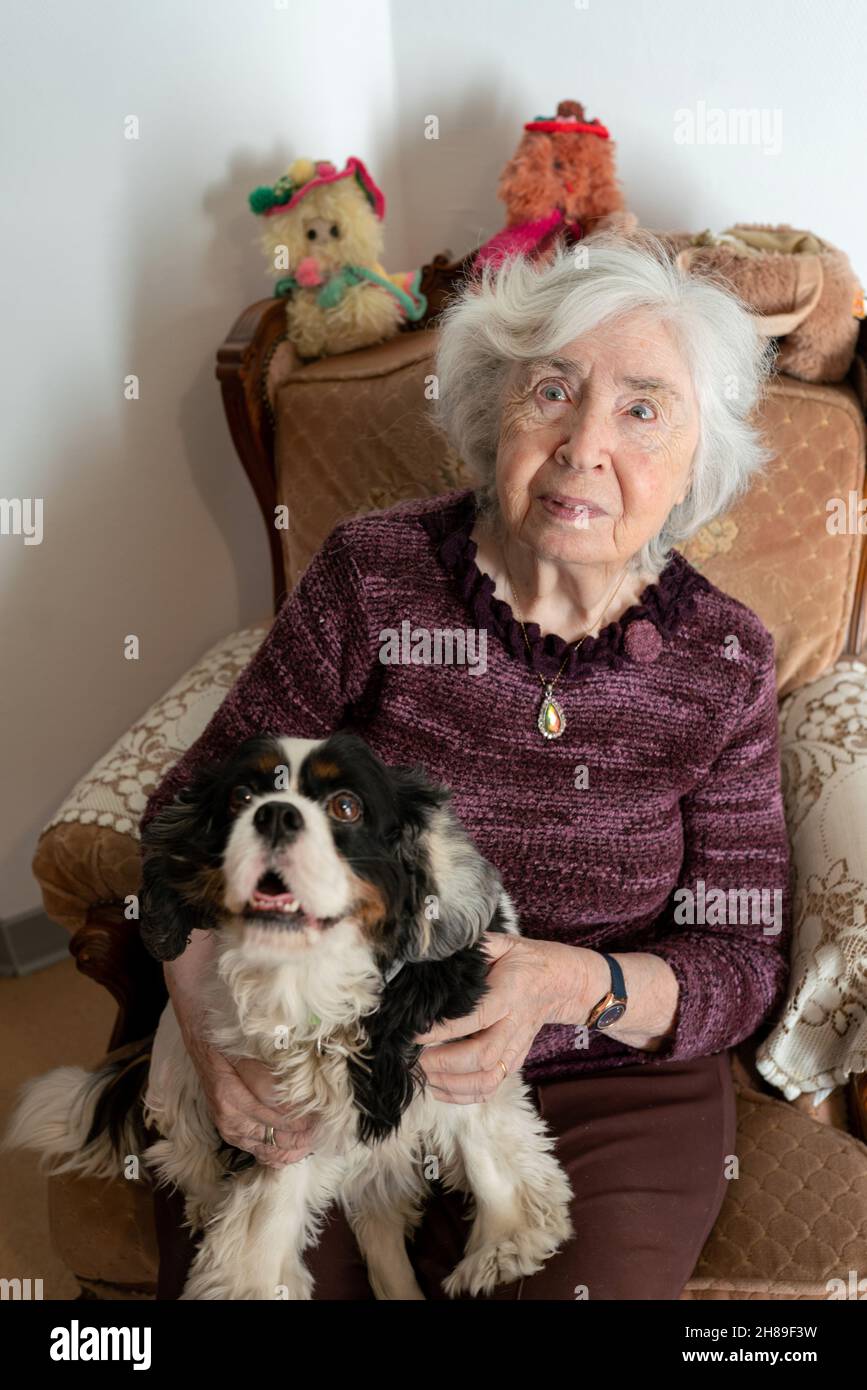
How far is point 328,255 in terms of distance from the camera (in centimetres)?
192

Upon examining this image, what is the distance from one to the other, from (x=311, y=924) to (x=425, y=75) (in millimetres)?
1885

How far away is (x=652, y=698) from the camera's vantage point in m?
1.35

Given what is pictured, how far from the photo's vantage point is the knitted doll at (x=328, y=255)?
1912 millimetres

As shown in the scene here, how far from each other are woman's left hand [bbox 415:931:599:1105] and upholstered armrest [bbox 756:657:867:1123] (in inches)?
13.4

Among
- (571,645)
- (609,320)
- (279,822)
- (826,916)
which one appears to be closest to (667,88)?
(609,320)

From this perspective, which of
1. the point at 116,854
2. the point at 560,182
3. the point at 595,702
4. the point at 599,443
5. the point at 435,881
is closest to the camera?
the point at 435,881

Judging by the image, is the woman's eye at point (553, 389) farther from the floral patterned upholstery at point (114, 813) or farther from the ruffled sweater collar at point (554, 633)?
the floral patterned upholstery at point (114, 813)

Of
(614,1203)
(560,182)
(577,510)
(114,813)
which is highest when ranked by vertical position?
(560,182)

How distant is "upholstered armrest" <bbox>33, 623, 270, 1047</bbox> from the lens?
57.4 inches

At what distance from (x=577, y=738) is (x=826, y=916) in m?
0.38

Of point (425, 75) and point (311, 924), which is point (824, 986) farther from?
point (425, 75)

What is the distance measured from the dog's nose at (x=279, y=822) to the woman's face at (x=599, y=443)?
19.8 inches

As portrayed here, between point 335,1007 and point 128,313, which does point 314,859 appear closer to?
point 335,1007

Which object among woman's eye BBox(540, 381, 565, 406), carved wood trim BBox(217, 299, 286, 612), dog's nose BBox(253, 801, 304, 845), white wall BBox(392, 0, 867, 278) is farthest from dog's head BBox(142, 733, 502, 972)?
white wall BBox(392, 0, 867, 278)
